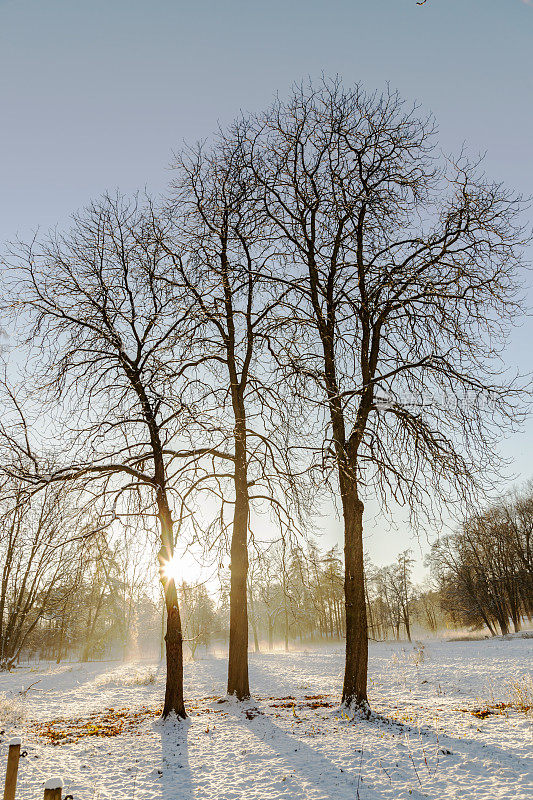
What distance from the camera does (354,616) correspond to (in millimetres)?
8648

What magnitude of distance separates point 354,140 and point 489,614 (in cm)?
4749

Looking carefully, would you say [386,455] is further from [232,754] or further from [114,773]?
[114,773]

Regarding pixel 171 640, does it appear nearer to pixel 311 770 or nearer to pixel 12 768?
pixel 311 770

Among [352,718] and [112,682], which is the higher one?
[352,718]

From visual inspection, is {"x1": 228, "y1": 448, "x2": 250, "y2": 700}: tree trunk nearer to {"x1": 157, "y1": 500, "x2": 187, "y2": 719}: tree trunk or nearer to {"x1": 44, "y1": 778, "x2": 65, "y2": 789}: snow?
{"x1": 157, "y1": 500, "x2": 187, "y2": 719}: tree trunk

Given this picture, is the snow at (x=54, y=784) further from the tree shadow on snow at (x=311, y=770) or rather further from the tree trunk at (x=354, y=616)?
the tree trunk at (x=354, y=616)

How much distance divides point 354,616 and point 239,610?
331cm

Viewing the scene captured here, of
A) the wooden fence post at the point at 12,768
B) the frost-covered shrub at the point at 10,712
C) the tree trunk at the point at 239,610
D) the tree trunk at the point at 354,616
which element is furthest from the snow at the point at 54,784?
the frost-covered shrub at the point at 10,712

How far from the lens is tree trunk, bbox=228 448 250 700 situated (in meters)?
10.7

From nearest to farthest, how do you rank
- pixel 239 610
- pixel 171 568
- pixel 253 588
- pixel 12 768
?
1. pixel 12 768
2. pixel 171 568
3. pixel 239 610
4. pixel 253 588

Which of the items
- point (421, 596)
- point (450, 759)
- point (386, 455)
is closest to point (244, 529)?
point (386, 455)

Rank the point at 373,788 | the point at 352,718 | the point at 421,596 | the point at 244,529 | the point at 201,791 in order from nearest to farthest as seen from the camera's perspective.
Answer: the point at 373,788, the point at 201,791, the point at 352,718, the point at 244,529, the point at 421,596

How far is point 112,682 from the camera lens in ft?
63.6

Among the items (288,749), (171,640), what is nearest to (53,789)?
(288,749)
